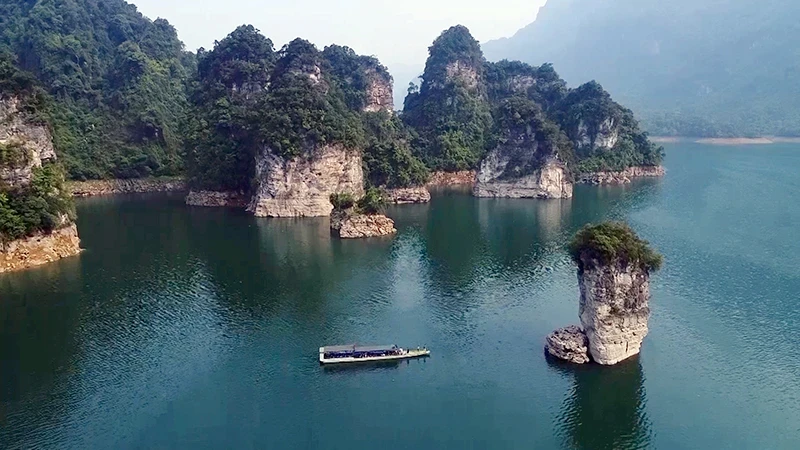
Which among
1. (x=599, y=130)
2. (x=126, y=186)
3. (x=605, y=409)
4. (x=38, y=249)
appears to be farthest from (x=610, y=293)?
(x=599, y=130)

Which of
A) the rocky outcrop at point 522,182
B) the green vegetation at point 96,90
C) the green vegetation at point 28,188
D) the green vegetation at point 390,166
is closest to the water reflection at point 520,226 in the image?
the rocky outcrop at point 522,182

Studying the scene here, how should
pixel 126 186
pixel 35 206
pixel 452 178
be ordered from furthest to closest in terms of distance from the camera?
pixel 452 178, pixel 126 186, pixel 35 206

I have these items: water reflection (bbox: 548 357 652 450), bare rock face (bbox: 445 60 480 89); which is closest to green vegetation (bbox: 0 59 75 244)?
water reflection (bbox: 548 357 652 450)

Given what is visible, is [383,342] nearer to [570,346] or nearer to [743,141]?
[570,346]

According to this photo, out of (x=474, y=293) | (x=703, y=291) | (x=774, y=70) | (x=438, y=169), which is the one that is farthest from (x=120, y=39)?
(x=774, y=70)

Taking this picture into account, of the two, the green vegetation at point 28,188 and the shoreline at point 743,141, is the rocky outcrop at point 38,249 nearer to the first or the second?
the green vegetation at point 28,188
